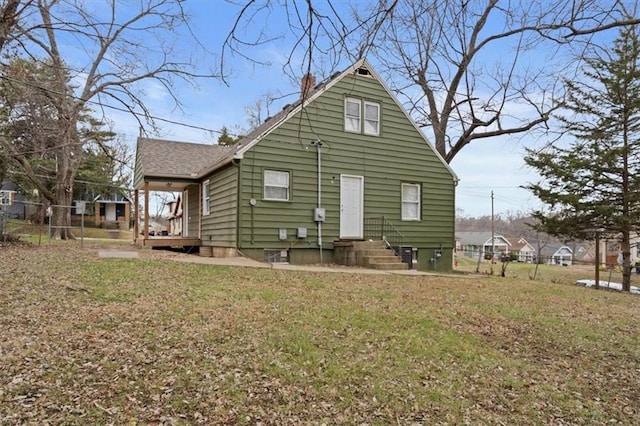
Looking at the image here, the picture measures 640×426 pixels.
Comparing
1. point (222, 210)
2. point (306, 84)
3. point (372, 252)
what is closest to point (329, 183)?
point (372, 252)

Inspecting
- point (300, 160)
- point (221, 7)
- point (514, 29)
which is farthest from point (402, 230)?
point (221, 7)

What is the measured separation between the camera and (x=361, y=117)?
1359cm

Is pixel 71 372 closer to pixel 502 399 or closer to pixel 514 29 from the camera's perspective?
pixel 502 399

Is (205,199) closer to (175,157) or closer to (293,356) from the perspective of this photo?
(175,157)

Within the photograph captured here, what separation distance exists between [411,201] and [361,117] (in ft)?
10.6

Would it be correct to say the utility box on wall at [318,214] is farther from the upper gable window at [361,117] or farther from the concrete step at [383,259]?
the upper gable window at [361,117]

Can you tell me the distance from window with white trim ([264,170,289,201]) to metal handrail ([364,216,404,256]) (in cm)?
276

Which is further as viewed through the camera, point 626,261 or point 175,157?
point 175,157

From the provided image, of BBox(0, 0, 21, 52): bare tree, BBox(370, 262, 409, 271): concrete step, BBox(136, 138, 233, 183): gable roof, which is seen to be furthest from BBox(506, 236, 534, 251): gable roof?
BBox(0, 0, 21, 52): bare tree

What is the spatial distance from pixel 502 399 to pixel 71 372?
3816mm

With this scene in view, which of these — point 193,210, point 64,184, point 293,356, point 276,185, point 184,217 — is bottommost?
point 293,356

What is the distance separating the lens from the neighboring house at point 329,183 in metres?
12.2

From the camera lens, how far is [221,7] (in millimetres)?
3730

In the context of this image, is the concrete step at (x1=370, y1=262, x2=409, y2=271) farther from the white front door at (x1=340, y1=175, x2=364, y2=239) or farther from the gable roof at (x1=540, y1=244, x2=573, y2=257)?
the gable roof at (x1=540, y1=244, x2=573, y2=257)
